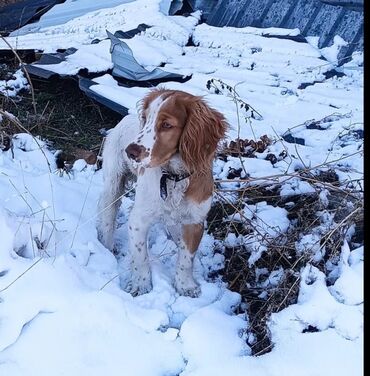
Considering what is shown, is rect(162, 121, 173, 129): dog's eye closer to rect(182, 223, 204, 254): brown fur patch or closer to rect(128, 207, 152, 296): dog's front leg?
rect(128, 207, 152, 296): dog's front leg

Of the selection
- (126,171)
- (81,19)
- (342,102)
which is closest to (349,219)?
(126,171)

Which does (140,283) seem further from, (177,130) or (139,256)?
(177,130)

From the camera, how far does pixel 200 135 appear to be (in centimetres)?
319

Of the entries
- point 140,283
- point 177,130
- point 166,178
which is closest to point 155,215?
point 166,178

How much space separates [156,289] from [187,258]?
0.86 ft

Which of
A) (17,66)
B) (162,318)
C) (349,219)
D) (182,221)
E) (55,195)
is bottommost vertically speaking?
(17,66)

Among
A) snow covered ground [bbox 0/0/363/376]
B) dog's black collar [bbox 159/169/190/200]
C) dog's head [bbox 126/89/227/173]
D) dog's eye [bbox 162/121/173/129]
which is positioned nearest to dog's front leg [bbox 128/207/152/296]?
snow covered ground [bbox 0/0/363/376]

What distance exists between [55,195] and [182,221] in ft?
3.82

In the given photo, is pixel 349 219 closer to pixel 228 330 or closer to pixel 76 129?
pixel 228 330

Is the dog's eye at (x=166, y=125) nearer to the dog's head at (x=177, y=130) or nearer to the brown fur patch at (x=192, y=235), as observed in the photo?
the dog's head at (x=177, y=130)

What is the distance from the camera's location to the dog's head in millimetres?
3107

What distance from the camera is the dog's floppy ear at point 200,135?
3.19 meters

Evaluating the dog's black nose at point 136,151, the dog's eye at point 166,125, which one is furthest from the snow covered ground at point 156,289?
the dog's eye at point 166,125

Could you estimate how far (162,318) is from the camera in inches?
124
